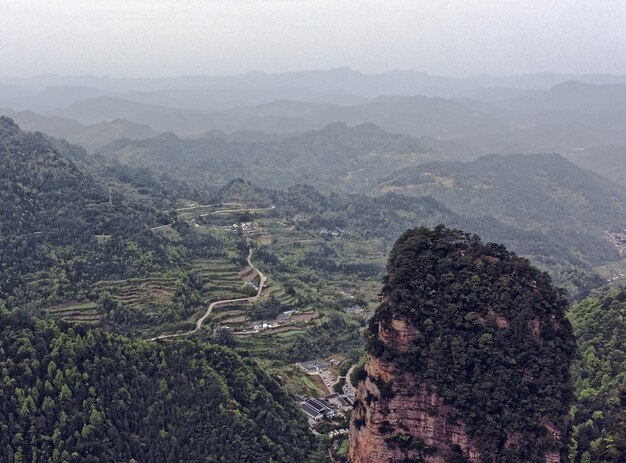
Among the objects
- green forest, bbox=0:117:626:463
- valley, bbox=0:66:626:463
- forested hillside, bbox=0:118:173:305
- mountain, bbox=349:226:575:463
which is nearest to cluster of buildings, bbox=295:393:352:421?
valley, bbox=0:66:626:463

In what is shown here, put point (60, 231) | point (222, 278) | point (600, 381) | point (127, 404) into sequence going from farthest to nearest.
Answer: point (222, 278)
point (60, 231)
point (600, 381)
point (127, 404)

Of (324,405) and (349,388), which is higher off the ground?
(324,405)

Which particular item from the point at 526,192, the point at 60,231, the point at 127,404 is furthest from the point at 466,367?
the point at 526,192

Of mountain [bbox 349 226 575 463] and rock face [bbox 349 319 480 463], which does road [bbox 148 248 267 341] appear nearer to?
mountain [bbox 349 226 575 463]

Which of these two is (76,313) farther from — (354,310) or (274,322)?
(354,310)

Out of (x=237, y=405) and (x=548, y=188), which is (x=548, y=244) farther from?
(x=237, y=405)

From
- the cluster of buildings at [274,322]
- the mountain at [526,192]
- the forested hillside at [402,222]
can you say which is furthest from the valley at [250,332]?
the mountain at [526,192]

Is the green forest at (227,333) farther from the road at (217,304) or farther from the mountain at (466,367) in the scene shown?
the road at (217,304)

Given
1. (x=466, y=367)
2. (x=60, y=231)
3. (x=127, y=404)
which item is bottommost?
(x=127, y=404)

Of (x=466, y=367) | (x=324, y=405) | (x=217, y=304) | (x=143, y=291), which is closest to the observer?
(x=466, y=367)
